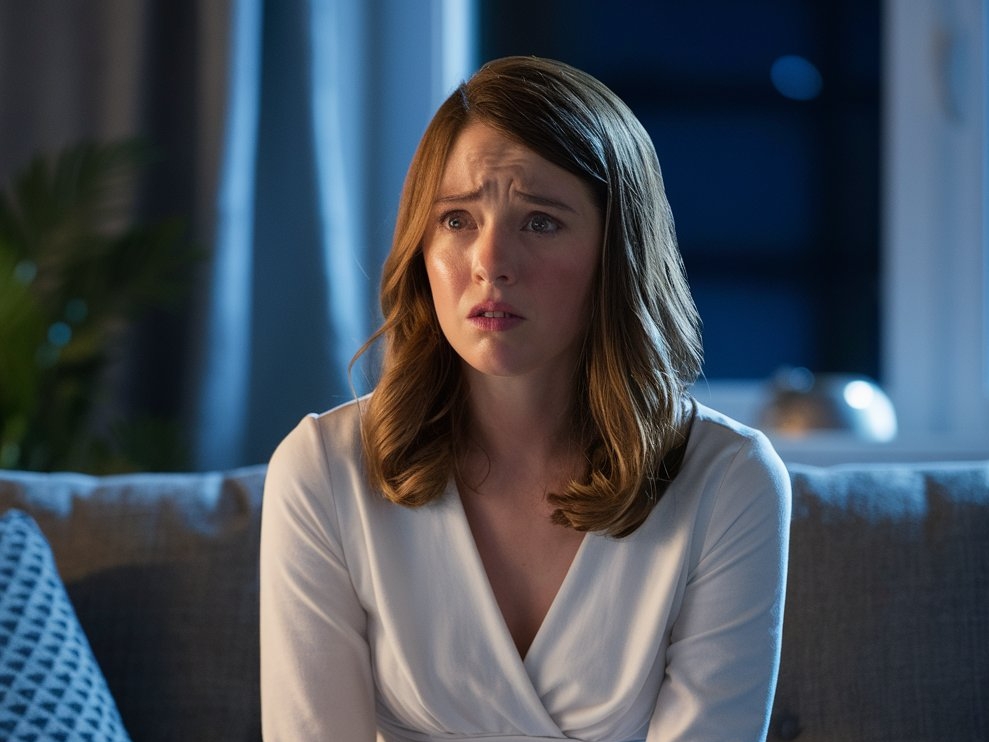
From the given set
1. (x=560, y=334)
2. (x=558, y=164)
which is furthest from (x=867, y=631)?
(x=558, y=164)

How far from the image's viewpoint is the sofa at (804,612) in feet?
4.99

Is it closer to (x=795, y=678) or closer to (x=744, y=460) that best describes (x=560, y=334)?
(x=744, y=460)

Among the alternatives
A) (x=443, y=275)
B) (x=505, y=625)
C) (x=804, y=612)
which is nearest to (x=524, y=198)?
(x=443, y=275)

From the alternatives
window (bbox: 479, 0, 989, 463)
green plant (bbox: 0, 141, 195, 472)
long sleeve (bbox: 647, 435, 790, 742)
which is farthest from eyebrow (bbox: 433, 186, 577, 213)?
window (bbox: 479, 0, 989, 463)

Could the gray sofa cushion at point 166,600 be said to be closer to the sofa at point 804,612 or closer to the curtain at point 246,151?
the sofa at point 804,612

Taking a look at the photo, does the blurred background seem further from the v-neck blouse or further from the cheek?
the cheek

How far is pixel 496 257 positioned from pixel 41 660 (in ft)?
2.30

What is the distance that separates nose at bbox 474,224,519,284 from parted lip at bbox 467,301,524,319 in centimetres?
2

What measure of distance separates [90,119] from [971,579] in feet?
7.25

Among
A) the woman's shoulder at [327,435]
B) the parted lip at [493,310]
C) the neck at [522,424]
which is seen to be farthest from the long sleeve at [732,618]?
the woman's shoulder at [327,435]

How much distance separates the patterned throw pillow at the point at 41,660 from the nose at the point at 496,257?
0.66m

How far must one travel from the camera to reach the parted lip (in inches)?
48.6

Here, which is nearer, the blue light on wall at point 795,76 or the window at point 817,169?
the window at point 817,169

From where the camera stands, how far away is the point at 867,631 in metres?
1.53
